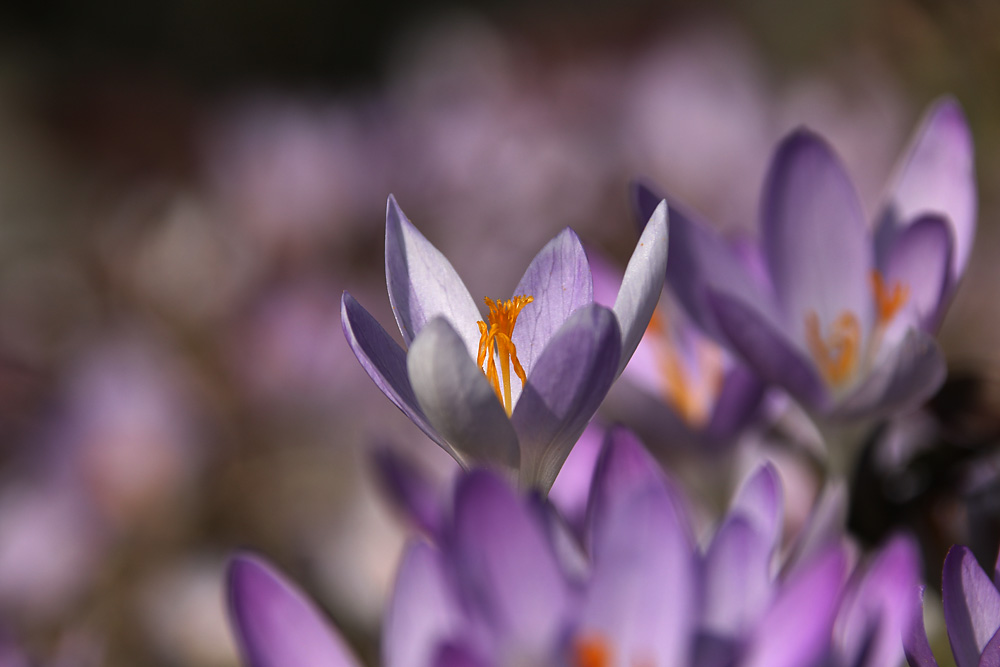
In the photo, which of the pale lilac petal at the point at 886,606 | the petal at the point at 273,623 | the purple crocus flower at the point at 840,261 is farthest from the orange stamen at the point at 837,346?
the petal at the point at 273,623

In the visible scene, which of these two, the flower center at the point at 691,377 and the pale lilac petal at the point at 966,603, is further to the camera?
the flower center at the point at 691,377

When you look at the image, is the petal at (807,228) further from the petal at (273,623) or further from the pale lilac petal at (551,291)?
the petal at (273,623)

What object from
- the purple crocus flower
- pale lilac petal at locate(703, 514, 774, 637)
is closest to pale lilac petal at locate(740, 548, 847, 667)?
pale lilac petal at locate(703, 514, 774, 637)

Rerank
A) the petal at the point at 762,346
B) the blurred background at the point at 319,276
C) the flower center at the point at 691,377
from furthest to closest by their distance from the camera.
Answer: the blurred background at the point at 319,276
the flower center at the point at 691,377
the petal at the point at 762,346

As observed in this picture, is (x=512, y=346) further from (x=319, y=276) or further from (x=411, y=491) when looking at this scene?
(x=319, y=276)

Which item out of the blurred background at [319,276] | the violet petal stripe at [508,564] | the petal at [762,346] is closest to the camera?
the violet petal stripe at [508,564]

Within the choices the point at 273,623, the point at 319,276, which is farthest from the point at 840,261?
the point at 319,276

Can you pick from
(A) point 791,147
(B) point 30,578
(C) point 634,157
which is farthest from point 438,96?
(A) point 791,147
